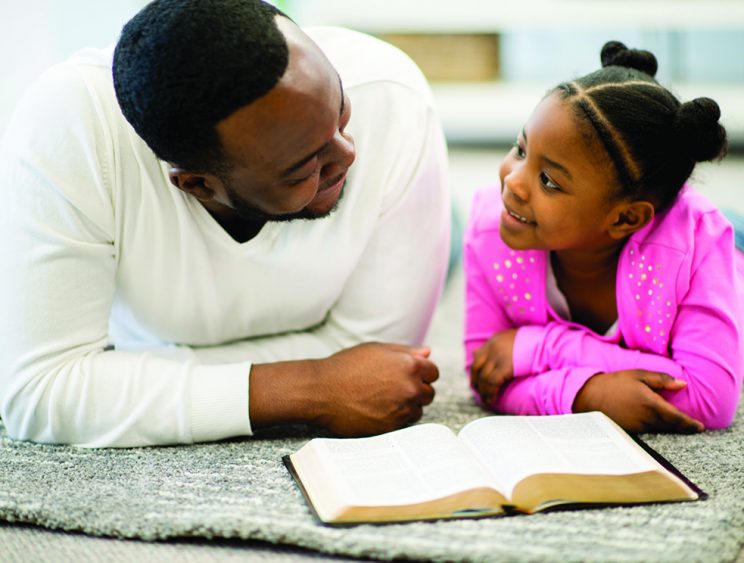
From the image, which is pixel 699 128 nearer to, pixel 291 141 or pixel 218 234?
pixel 291 141

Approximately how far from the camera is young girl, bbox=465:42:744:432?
114 cm

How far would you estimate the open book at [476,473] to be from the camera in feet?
3.02

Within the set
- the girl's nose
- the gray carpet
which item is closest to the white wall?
the gray carpet

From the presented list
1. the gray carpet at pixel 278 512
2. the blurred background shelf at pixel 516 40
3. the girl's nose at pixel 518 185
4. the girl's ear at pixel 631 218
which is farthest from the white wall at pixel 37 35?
the girl's ear at pixel 631 218

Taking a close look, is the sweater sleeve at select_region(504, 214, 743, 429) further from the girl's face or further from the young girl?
the girl's face

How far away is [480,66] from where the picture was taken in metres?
3.43

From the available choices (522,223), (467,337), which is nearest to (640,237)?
(522,223)

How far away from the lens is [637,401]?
3.79 feet

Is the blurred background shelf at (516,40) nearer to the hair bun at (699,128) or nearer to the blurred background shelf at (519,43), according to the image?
the blurred background shelf at (519,43)

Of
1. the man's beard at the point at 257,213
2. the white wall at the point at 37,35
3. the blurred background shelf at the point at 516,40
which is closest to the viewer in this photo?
the man's beard at the point at 257,213

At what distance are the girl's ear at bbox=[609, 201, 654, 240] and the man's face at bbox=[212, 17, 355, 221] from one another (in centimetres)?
36

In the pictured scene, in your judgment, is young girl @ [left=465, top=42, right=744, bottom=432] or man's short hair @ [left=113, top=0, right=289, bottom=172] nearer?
man's short hair @ [left=113, top=0, right=289, bottom=172]

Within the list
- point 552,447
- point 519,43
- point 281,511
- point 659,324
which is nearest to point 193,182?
point 281,511

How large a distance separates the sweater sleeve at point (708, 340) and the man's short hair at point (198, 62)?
0.57 metres
